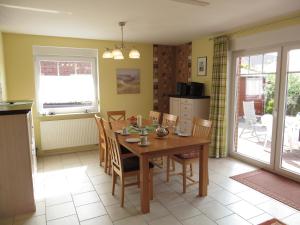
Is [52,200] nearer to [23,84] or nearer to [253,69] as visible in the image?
[23,84]

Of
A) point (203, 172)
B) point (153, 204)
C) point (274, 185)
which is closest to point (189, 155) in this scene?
point (203, 172)

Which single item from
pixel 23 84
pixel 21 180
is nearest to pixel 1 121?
pixel 21 180

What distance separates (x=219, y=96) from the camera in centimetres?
420

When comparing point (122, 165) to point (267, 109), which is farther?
point (267, 109)

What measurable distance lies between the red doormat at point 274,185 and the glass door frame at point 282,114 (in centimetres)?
11

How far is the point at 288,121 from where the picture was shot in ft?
11.3

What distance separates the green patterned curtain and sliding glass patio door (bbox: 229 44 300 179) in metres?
0.24

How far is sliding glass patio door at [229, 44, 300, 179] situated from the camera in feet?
11.0

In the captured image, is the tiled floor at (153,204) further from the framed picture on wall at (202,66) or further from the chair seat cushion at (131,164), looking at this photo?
the framed picture on wall at (202,66)

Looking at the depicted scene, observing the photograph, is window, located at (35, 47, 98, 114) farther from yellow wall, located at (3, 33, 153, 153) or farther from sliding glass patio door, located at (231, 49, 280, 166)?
sliding glass patio door, located at (231, 49, 280, 166)

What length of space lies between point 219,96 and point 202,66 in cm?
87

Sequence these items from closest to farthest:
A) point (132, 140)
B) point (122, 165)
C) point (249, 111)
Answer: point (122, 165)
point (132, 140)
point (249, 111)

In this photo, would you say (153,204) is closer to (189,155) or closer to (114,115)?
(189,155)

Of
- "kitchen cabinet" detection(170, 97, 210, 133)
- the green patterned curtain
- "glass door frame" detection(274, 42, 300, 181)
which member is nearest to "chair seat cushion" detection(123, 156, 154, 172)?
"kitchen cabinet" detection(170, 97, 210, 133)
